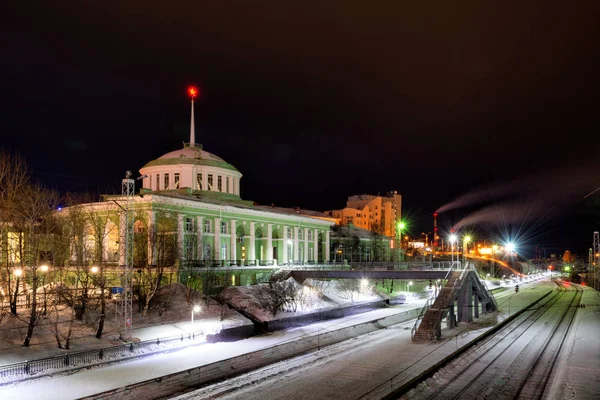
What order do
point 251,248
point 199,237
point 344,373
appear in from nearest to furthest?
point 344,373
point 199,237
point 251,248

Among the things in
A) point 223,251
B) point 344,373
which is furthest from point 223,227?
point 344,373

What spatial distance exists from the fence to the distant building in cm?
13526

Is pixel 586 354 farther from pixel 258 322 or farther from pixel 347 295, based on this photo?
pixel 347 295

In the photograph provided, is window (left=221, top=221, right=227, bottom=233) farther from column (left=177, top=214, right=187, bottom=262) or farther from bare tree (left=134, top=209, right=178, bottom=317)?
bare tree (left=134, top=209, right=178, bottom=317)

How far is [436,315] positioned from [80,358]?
24927 mm

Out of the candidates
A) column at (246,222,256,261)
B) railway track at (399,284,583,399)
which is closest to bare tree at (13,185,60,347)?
railway track at (399,284,583,399)

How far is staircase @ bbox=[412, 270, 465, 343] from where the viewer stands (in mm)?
38062

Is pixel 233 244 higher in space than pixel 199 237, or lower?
lower

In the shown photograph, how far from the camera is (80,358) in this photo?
29.8m

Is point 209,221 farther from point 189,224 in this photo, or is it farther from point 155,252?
point 155,252

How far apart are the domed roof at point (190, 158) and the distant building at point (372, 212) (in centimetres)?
9129

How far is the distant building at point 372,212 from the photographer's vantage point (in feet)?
562

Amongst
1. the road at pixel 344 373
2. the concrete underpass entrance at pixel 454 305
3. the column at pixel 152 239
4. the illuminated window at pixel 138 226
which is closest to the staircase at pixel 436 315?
the concrete underpass entrance at pixel 454 305

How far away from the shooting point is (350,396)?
943 inches
